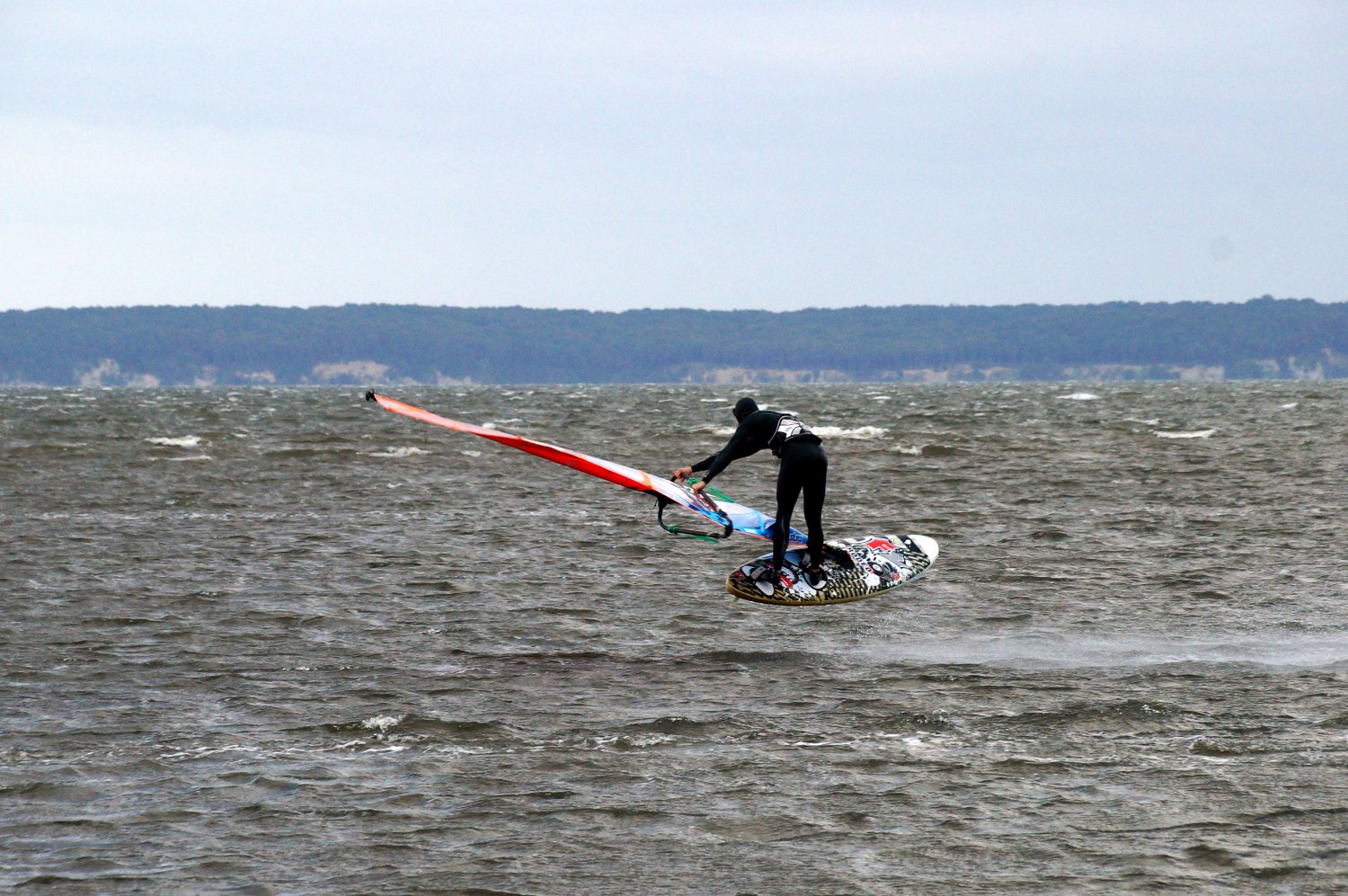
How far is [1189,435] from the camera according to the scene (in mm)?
53750

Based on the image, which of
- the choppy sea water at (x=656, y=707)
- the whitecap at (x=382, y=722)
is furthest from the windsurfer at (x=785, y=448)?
the whitecap at (x=382, y=722)

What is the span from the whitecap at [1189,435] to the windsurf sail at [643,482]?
38.4m

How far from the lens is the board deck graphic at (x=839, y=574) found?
17.2 m

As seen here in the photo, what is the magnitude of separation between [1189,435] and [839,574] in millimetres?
40030

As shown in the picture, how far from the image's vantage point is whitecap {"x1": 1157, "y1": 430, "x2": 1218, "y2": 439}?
52312 mm

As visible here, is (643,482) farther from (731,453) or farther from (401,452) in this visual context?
(401,452)

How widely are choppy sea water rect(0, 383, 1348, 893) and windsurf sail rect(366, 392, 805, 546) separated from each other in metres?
1.20

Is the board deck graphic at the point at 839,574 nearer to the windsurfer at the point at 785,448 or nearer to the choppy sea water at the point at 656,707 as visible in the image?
the choppy sea water at the point at 656,707

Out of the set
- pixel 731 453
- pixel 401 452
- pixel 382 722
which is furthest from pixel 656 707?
pixel 401 452

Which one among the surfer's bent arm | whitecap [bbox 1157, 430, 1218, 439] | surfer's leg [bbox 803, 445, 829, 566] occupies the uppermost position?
the surfer's bent arm

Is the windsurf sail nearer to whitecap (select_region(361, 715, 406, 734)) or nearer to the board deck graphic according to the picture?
the board deck graphic

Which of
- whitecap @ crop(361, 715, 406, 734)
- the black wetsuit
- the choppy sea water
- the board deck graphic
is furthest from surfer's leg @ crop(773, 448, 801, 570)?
whitecap @ crop(361, 715, 406, 734)

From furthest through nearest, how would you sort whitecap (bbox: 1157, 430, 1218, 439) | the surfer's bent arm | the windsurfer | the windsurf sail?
whitecap (bbox: 1157, 430, 1218, 439) < the windsurf sail < the windsurfer < the surfer's bent arm

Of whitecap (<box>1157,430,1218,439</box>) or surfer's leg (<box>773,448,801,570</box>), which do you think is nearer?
surfer's leg (<box>773,448,801,570</box>)
